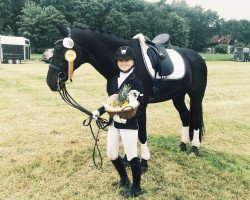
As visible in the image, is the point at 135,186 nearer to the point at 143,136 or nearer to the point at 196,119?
the point at 143,136

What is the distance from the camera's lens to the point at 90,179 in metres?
5.50

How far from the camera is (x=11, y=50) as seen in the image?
34.7m

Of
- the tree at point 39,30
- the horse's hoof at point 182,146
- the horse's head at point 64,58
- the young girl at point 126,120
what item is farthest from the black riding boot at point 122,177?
the tree at point 39,30

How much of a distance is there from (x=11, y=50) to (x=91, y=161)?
31206 mm

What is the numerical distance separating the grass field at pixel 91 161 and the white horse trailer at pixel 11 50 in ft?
79.5

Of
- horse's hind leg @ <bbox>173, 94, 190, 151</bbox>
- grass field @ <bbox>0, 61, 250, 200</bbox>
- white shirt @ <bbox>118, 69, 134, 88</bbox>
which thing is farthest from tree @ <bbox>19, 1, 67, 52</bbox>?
white shirt @ <bbox>118, 69, 134, 88</bbox>

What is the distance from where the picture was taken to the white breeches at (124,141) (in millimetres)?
4493

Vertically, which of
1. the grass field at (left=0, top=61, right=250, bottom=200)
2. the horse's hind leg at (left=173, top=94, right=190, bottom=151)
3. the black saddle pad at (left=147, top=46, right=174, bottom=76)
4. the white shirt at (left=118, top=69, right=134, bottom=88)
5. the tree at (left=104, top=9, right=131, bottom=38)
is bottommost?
the grass field at (left=0, top=61, right=250, bottom=200)

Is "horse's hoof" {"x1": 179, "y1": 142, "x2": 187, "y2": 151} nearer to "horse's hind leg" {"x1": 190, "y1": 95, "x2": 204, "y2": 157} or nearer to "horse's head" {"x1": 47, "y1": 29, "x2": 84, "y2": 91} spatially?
"horse's hind leg" {"x1": 190, "y1": 95, "x2": 204, "y2": 157}

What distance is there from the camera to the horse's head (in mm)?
4902

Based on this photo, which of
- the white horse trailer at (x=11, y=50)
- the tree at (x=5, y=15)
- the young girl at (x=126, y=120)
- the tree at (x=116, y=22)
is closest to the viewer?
the young girl at (x=126, y=120)

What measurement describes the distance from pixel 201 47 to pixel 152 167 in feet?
334

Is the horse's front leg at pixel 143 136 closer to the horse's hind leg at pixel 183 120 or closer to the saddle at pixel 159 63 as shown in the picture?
the saddle at pixel 159 63

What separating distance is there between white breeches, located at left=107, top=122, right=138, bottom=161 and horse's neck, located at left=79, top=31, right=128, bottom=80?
102cm
